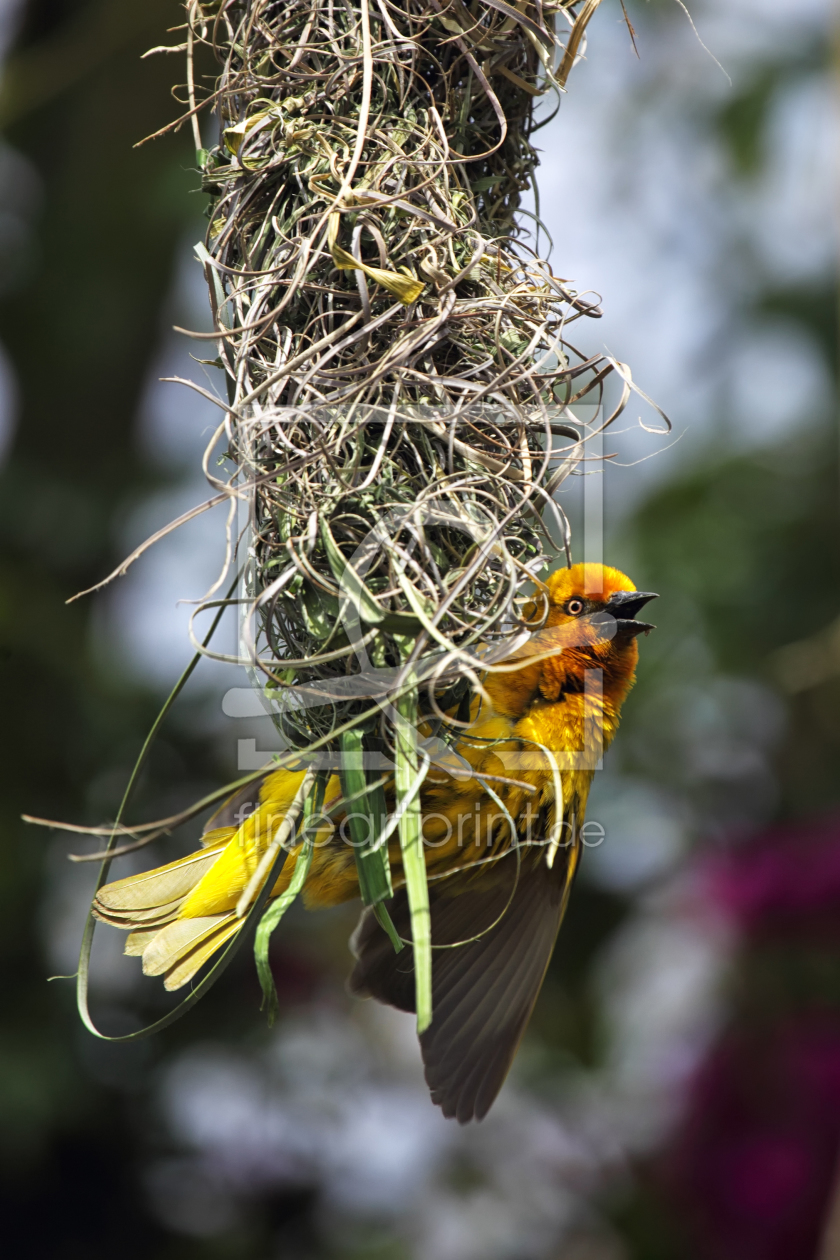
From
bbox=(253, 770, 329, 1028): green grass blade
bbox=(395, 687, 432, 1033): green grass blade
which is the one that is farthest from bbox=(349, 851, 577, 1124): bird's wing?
bbox=(395, 687, 432, 1033): green grass blade

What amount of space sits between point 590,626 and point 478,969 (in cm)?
76

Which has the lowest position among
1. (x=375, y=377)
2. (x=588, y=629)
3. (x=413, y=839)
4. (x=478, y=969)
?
(x=478, y=969)

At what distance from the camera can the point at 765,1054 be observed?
12.0ft

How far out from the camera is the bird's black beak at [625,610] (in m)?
2.22

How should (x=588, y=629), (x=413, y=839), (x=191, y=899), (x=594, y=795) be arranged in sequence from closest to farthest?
(x=413, y=839)
(x=191, y=899)
(x=588, y=629)
(x=594, y=795)

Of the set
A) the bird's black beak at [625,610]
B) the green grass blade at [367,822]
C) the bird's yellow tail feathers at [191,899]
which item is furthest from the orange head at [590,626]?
the green grass blade at [367,822]

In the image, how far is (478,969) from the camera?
7.82 ft

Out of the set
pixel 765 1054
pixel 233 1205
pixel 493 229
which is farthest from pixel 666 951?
pixel 493 229

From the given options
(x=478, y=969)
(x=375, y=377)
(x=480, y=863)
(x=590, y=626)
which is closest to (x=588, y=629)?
(x=590, y=626)

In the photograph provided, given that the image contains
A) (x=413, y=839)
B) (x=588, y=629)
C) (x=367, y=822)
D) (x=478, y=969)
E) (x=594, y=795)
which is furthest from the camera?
(x=594, y=795)

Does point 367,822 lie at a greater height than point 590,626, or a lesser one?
lesser

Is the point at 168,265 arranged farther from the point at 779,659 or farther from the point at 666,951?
the point at 666,951

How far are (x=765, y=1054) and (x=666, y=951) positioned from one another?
1234 millimetres

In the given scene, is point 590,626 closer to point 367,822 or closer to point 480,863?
point 480,863
